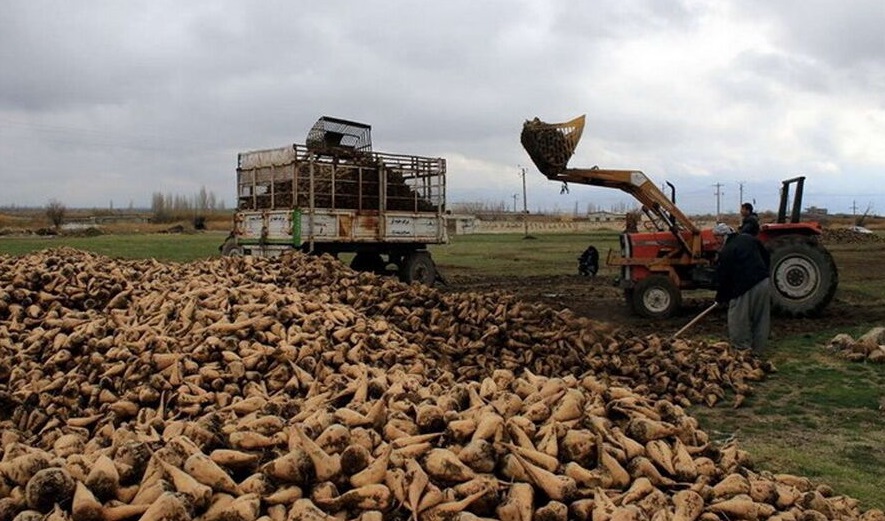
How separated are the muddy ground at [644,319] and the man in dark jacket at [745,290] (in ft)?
4.11

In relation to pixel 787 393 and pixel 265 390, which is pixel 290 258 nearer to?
pixel 265 390

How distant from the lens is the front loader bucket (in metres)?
12.2

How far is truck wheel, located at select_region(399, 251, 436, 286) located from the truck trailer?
2cm

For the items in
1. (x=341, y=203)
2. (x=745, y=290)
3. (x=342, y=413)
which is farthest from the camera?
(x=341, y=203)

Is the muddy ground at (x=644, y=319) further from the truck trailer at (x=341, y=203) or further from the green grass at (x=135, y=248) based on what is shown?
the green grass at (x=135, y=248)

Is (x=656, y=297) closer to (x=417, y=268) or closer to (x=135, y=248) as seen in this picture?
(x=417, y=268)

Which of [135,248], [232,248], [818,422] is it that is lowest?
[818,422]

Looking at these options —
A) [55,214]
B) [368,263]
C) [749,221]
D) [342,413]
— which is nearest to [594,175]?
[749,221]

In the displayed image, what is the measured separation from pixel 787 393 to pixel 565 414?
15.7ft

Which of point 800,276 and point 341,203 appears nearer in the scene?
point 800,276

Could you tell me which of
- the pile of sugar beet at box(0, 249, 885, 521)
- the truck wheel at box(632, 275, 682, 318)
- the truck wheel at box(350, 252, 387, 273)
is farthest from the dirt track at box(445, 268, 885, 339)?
the pile of sugar beet at box(0, 249, 885, 521)

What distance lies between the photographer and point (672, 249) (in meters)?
12.3

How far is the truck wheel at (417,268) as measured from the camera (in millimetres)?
15430

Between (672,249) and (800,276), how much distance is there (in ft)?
6.65
